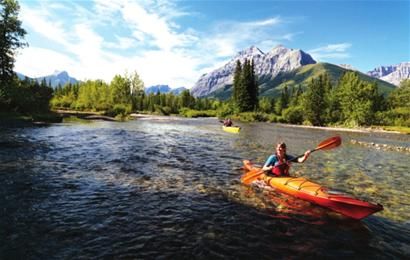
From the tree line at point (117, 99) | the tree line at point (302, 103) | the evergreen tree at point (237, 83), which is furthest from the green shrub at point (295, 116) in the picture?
the tree line at point (117, 99)

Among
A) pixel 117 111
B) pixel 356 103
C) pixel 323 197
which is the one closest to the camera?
pixel 323 197

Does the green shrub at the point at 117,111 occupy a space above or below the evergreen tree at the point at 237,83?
below

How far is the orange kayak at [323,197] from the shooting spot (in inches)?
393

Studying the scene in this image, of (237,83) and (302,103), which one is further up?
(237,83)

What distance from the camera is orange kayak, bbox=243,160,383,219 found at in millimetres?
9992

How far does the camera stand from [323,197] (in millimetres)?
11102

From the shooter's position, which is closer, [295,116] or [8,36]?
[8,36]

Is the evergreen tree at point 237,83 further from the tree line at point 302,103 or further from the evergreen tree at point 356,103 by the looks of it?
the evergreen tree at point 356,103

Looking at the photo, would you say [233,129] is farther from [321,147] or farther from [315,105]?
[315,105]

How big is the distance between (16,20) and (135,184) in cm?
4104

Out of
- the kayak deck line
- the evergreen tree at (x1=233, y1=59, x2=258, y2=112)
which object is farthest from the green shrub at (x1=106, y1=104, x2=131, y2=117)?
the kayak deck line

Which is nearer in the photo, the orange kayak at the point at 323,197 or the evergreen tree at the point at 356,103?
the orange kayak at the point at 323,197

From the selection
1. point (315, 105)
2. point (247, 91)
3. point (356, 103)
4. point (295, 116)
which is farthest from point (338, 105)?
point (247, 91)

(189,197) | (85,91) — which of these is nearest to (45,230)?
(189,197)
